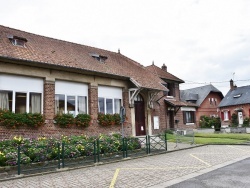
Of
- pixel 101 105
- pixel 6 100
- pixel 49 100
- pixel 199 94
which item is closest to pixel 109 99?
pixel 101 105

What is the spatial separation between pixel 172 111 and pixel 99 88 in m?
12.0

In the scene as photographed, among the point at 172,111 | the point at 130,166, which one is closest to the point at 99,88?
the point at 130,166

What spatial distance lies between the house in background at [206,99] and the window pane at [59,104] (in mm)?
27251

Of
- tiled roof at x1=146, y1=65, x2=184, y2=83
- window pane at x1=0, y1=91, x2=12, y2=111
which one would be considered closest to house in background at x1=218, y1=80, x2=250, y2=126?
tiled roof at x1=146, y1=65, x2=184, y2=83

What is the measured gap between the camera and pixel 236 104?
3709 centimetres

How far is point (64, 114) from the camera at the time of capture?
1348 cm

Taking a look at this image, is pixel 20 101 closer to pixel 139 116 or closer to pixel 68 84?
pixel 68 84

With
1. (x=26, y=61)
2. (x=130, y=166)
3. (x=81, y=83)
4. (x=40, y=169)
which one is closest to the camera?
(x=40, y=169)

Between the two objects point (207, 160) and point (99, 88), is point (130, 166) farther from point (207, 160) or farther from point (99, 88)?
point (99, 88)

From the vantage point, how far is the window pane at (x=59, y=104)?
540 inches

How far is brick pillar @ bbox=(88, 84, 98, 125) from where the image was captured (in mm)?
15001

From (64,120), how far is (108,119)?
3.04 m

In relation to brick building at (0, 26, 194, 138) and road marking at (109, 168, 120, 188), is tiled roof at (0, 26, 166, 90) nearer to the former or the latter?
brick building at (0, 26, 194, 138)

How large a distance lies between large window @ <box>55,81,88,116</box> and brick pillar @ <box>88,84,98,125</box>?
26cm
